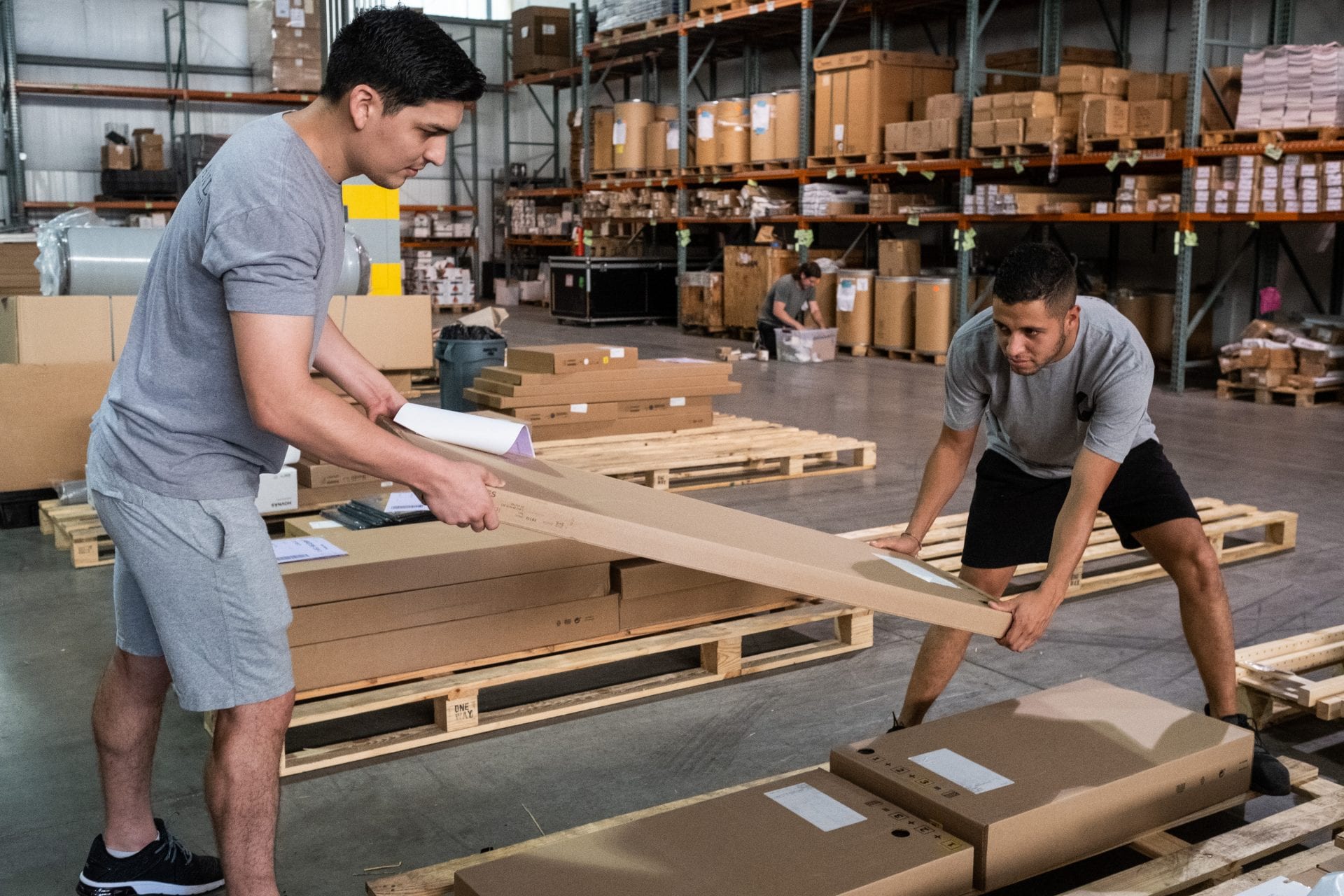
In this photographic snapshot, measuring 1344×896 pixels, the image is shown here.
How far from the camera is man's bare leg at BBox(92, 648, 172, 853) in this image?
2.51 meters

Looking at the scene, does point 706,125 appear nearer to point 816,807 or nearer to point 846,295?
point 846,295

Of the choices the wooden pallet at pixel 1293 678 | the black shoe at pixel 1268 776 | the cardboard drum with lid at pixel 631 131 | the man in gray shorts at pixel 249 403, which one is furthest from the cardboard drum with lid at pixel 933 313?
the man in gray shorts at pixel 249 403

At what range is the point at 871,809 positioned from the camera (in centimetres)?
241

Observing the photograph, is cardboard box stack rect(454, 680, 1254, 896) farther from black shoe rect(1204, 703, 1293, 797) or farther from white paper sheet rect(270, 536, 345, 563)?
white paper sheet rect(270, 536, 345, 563)

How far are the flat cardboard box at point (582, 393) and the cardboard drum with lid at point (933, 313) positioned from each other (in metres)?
5.33

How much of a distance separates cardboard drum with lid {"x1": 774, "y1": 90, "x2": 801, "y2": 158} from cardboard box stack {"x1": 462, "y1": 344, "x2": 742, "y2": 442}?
24.5 ft

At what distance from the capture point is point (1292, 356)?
396 inches

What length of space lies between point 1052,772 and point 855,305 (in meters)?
11.5

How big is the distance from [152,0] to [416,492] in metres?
22.2

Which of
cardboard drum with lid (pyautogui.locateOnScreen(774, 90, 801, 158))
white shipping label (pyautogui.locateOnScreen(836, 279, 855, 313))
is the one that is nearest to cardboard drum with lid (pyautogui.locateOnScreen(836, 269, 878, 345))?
white shipping label (pyautogui.locateOnScreen(836, 279, 855, 313))

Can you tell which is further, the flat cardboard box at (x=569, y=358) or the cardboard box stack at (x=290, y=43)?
the cardboard box stack at (x=290, y=43)

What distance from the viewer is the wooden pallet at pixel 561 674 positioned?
3473mm

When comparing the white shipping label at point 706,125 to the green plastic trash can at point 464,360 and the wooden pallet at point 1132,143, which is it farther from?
the green plastic trash can at point 464,360

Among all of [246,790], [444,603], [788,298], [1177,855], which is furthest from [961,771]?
[788,298]
